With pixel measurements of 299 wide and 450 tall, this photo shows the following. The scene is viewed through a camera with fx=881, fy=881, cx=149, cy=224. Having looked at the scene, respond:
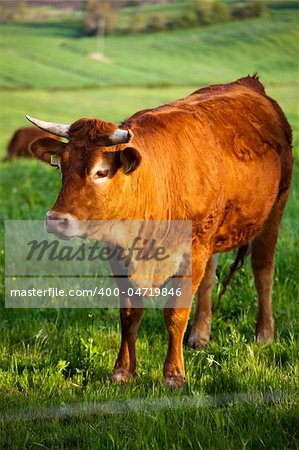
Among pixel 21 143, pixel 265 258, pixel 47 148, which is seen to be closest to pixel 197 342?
pixel 265 258

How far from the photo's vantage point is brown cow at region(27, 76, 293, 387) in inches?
184

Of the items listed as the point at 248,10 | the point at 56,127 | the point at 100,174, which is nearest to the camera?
the point at 100,174

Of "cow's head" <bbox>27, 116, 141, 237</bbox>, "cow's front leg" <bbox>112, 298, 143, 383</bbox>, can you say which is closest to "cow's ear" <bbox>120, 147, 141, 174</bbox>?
"cow's head" <bbox>27, 116, 141, 237</bbox>

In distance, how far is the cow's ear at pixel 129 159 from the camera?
4.67 m

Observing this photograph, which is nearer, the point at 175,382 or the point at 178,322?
the point at 175,382

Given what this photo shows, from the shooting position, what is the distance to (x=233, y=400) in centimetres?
476

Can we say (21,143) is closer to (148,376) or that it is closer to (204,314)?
(204,314)

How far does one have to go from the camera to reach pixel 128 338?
5.54 m

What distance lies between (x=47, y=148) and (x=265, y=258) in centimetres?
217

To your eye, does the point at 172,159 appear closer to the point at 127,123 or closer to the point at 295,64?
the point at 127,123

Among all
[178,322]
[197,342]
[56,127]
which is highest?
[56,127]

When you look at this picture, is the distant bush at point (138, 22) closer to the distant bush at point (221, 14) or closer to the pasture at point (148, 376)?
the distant bush at point (221, 14)

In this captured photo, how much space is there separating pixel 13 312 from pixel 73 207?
2.10 meters

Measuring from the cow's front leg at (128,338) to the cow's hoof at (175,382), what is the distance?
1.02 ft
